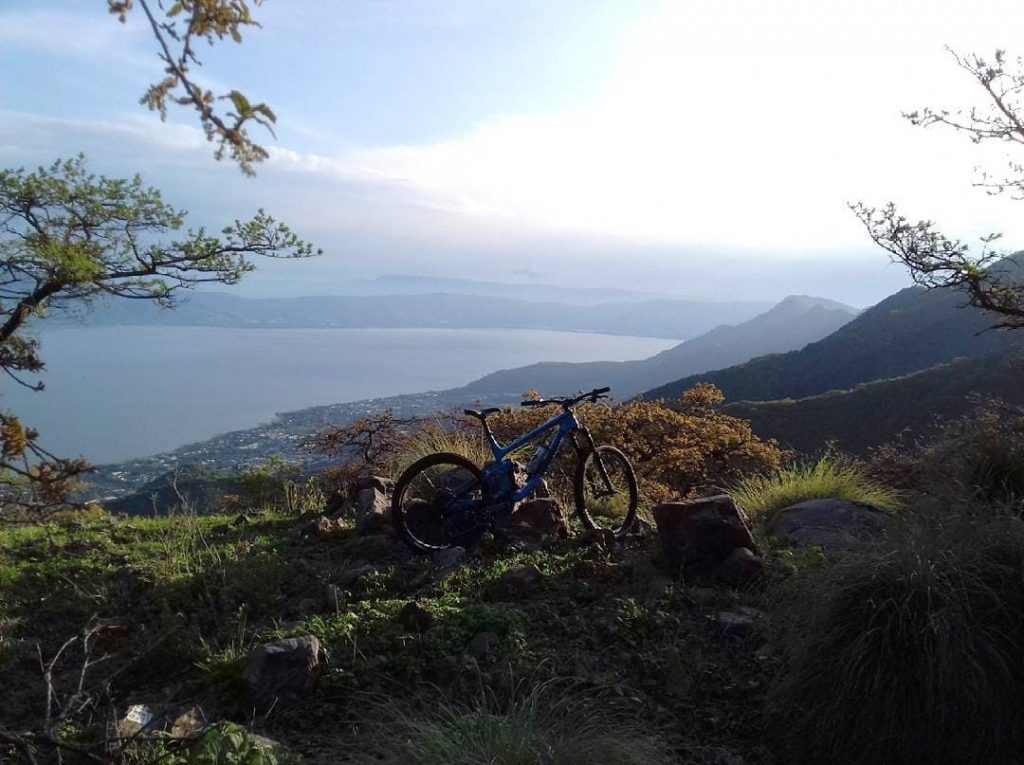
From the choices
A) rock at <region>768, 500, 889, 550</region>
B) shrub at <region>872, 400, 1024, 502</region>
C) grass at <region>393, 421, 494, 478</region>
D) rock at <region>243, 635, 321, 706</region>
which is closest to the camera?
rock at <region>243, 635, 321, 706</region>

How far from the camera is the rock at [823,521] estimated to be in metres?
5.75

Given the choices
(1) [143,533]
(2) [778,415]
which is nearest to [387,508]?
(1) [143,533]

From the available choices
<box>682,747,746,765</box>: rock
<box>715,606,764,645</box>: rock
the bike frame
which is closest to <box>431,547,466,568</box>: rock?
the bike frame

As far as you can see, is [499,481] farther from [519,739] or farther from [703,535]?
[519,739]

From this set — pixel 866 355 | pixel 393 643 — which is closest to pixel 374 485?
pixel 393 643

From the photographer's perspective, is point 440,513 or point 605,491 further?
point 605,491

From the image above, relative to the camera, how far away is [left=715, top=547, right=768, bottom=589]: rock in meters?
4.99

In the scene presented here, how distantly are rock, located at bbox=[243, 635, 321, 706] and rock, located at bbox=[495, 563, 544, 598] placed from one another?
1.40m

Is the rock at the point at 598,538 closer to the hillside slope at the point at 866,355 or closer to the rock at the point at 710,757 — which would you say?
the rock at the point at 710,757

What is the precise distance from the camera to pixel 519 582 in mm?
4879

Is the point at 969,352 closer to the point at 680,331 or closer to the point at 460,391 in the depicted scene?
the point at 460,391

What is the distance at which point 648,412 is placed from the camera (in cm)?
1180

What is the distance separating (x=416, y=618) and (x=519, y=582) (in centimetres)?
88

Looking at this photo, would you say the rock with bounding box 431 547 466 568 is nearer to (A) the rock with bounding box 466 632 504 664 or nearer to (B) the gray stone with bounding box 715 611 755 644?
(A) the rock with bounding box 466 632 504 664
